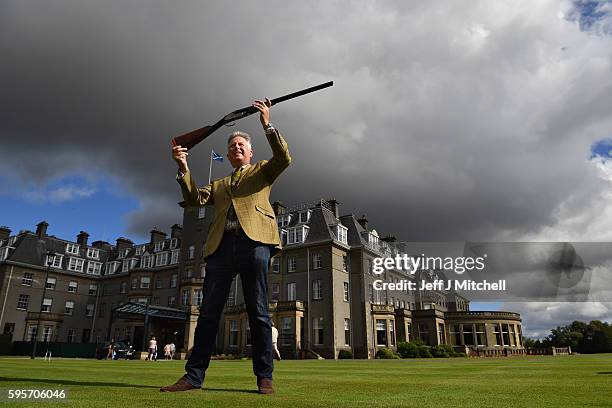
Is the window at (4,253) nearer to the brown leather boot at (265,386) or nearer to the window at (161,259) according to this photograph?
the window at (161,259)

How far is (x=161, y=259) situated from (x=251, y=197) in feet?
165

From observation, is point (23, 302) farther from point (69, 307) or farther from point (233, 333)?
point (233, 333)

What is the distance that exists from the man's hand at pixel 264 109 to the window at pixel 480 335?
5529 centimetres

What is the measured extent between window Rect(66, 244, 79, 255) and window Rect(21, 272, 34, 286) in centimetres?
621

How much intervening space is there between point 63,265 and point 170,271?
15.5 metres

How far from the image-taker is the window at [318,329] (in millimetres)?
38938

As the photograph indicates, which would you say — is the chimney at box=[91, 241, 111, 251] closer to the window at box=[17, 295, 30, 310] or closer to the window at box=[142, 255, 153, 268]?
the window at box=[142, 255, 153, 268]

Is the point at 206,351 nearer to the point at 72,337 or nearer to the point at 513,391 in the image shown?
the point at 513,391

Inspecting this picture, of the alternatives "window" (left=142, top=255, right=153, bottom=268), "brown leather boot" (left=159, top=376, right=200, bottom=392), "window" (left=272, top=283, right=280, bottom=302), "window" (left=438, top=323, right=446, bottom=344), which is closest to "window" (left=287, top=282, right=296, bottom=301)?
"window" (left=272, top=283, right=280, bottom=302)

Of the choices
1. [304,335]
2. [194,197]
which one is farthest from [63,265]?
[194,197]

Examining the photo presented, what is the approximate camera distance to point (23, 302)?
160 ft

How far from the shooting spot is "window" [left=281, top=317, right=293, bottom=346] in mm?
38562

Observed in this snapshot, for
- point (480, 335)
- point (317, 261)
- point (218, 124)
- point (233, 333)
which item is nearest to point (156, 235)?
point (233, 333)

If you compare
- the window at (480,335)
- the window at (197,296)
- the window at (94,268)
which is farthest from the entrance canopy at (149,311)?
the window at (480,335)
